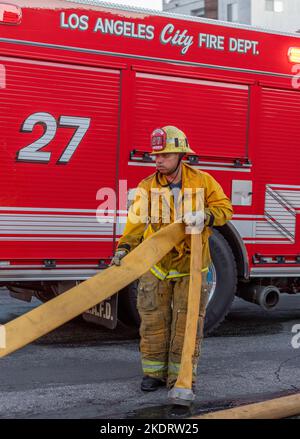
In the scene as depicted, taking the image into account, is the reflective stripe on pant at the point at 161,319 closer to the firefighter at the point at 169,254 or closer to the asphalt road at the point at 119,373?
the firefighter at the point at 169,254

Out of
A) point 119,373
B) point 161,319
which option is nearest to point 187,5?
point 119,373

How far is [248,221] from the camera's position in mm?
7742

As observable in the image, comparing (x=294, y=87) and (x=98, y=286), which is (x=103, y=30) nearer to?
(x=294, y=87)

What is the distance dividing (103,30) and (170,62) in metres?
0.72

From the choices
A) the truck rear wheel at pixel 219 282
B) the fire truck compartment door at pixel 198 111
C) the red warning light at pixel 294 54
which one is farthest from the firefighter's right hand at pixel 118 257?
the red warning light at pixel 294 54

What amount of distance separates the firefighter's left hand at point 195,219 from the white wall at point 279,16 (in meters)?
47.2

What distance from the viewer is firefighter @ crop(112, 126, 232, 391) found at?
5332 millimetres

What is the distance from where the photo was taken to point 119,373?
6059mm

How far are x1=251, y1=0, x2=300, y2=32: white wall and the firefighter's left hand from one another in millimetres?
47173

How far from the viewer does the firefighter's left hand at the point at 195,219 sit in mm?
5172

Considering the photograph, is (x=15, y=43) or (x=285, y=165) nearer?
(x=15, y=43)

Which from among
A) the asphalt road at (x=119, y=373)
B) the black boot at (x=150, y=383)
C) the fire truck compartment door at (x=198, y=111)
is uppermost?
the fire truck compartment door at (x=198, y=111)

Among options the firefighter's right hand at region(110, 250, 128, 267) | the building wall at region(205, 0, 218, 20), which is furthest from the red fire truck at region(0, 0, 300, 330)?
the building wall at region(205, 0, 218, 20)
